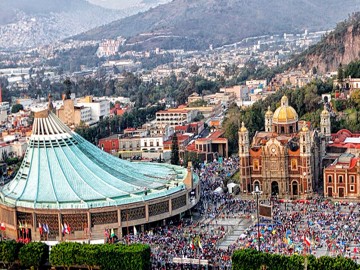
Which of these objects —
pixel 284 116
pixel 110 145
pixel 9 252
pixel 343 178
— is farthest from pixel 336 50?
pixel 9 252

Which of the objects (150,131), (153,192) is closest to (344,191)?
(153,192)

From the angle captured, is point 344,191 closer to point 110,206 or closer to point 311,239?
point 311,239

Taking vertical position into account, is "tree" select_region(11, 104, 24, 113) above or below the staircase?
above

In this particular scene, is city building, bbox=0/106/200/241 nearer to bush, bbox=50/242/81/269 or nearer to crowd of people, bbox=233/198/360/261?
bush, bbox=50/242/81/269

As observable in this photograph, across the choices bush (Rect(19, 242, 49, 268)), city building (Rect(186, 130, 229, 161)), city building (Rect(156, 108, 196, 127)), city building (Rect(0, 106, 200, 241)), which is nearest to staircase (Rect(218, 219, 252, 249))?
city building (Rect(0, 106, 200, 241))

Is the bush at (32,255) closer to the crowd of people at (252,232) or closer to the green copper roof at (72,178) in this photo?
the crowd of people at (252,232)

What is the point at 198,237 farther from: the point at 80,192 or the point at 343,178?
the point at 343,178
